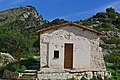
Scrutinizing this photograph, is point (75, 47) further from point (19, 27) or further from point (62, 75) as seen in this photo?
point (19, 27)

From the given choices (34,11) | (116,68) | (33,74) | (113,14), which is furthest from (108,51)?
(34,11)

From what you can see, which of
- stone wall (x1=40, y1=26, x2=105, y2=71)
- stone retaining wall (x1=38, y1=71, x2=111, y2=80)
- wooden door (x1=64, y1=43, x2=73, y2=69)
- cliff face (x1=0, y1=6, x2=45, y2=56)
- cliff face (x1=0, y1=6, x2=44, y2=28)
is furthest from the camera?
cliff face (x1=0, y1=6, x2=44, y2=28)

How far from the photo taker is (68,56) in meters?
24.7

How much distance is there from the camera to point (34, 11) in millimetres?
81500

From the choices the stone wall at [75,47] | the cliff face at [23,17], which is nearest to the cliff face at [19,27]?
the cliff face at [23,17]

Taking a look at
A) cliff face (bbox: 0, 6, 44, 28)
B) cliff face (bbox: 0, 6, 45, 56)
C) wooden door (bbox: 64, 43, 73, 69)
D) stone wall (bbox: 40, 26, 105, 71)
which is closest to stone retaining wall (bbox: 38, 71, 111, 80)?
stone wall (bbox: 40, 26, 105, 71)

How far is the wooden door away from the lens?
80.9 ft

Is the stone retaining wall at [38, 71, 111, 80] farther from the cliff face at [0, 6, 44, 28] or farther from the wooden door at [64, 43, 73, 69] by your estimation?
the cliff face at [0, 6, 44, 28]

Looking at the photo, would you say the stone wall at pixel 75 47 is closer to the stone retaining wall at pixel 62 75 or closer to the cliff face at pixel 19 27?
the stone retaining wall at pixel 62 75

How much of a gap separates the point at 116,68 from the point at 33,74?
809cm

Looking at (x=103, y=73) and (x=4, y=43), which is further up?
(x=4, y=43)

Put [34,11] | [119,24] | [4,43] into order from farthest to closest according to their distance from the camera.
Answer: [34,11], [119,24], [4,43]

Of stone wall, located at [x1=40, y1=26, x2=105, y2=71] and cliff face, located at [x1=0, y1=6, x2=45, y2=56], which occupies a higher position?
cliff face, located at [x1=0, y1=6, x2=45, y2=56]

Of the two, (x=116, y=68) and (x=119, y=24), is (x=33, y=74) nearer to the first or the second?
(x=116, y=68)
